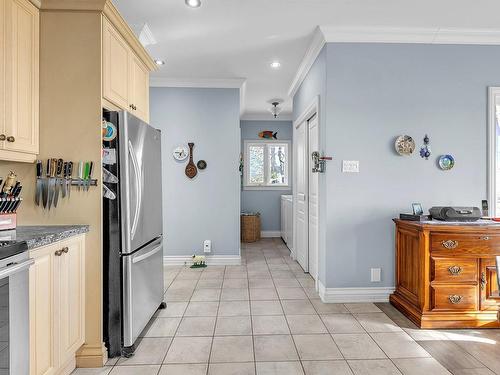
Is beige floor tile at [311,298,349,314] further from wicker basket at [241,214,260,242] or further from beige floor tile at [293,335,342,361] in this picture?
wicker basket at [241,214,260,242]

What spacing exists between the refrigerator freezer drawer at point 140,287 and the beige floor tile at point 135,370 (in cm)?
15

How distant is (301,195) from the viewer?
4547 millimetres

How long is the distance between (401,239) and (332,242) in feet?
2.09

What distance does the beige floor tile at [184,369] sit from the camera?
2.03 m

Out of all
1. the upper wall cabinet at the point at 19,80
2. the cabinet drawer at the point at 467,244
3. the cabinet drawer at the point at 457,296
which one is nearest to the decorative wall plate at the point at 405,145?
the cabinet drawer at the point at 467,244

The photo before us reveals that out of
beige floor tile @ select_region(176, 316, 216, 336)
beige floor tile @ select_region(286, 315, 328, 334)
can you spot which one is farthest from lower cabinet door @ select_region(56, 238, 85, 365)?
beige floor tile @ select_region(286, 315, 328, 334)

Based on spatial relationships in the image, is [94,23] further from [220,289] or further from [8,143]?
[220,289]

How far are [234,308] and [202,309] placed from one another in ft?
1.00

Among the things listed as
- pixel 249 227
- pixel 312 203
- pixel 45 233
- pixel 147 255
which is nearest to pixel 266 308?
pixel 147 255

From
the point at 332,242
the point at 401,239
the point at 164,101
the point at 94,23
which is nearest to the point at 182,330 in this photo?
the point at 332,242

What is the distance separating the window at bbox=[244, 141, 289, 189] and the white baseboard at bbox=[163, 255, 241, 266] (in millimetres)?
2758

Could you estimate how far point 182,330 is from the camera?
8.63 ft

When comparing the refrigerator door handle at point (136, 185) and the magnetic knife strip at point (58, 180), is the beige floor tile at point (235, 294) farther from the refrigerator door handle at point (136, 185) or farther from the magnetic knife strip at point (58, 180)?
the magnetic knife strip at point (58, 180)

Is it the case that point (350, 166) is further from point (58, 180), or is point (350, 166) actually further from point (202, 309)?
point (58, 180)
